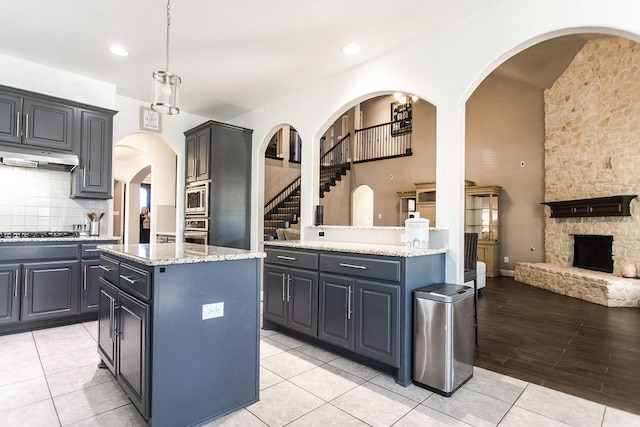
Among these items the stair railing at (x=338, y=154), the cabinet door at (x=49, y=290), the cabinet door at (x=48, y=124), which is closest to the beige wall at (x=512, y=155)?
the stair railing at (x=338, y=154)

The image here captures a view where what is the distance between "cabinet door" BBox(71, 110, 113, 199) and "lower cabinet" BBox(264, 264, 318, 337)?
246 centimetres

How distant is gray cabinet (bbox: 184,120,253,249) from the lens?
5.03m

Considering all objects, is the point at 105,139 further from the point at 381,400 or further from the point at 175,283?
the point at 381,400

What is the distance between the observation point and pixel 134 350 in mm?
2023

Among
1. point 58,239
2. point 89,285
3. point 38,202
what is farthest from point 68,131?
point 89,285

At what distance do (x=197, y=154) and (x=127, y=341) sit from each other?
3.64 m

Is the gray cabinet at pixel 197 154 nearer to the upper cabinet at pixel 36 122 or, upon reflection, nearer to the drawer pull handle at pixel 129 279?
the upper cabinet at pixel 36 122

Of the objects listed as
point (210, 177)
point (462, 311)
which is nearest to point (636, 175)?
point (462, 311)

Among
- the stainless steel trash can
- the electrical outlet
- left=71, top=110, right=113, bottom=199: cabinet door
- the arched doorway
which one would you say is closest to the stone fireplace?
the stainless steel trash can

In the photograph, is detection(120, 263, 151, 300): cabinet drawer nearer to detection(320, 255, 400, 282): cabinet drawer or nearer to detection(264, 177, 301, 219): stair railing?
detection(320, 255, 400, 282): cabinet drawer

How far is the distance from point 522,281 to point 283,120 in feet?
18.8

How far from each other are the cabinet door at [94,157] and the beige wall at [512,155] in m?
7.40

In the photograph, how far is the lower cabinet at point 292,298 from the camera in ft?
10.4

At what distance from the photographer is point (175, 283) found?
1907mm
